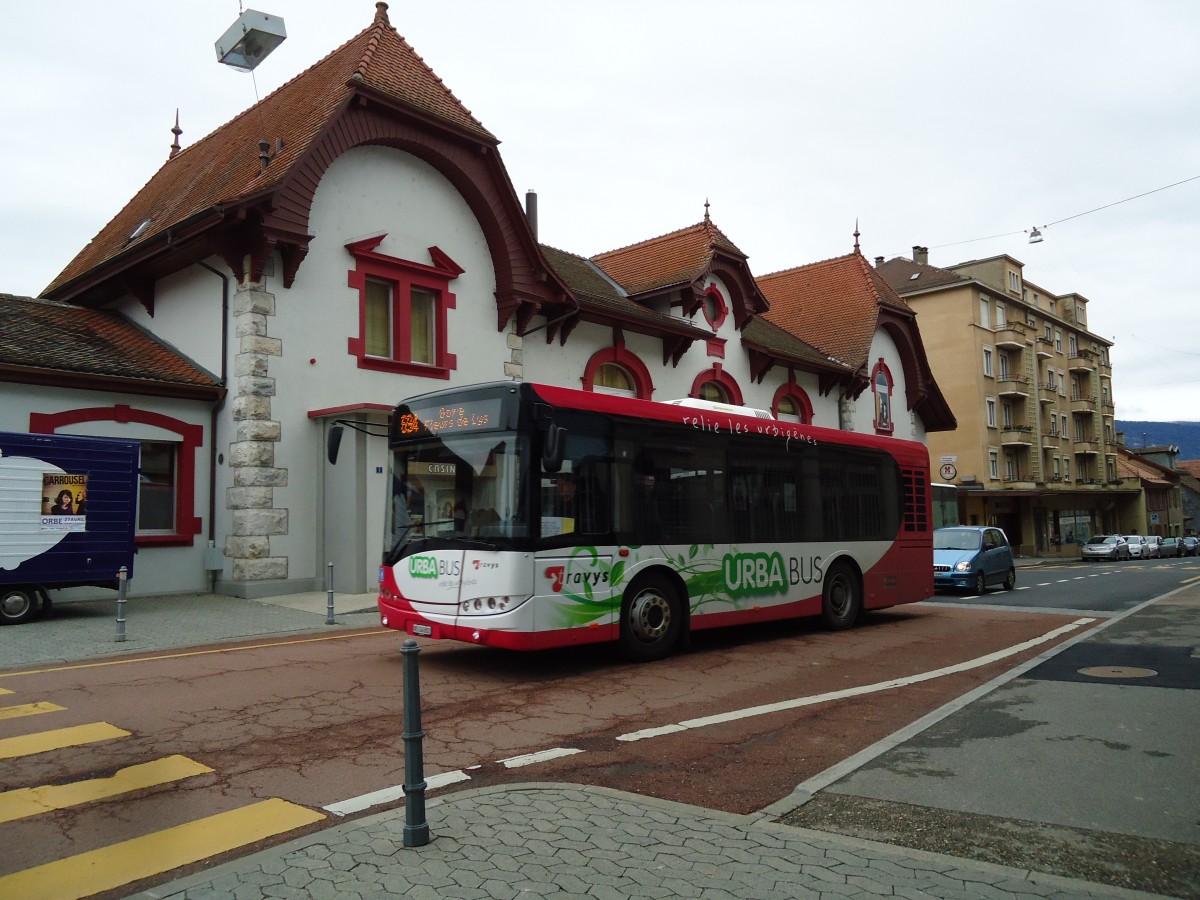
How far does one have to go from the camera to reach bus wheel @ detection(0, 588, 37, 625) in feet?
41.9

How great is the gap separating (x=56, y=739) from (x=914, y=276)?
183ft

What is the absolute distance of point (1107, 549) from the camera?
47.5 meters

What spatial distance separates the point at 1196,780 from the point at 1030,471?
55.5 m

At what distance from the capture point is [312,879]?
400 centimetres

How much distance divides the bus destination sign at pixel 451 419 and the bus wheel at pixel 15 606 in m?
6.72

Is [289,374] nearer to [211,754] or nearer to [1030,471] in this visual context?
[211,754]

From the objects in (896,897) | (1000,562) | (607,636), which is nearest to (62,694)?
(607,636)

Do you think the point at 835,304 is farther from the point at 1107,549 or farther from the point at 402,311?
the point at 1107,549

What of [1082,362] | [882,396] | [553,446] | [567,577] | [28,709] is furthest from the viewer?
[1082,362]

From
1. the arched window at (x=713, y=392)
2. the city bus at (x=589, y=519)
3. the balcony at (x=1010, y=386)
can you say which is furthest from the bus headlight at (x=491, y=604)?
the balcony at (x=1010, y=386)

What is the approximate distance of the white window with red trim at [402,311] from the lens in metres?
17.9

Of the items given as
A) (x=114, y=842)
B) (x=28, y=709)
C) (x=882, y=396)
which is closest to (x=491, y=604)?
(x=28, y=709)

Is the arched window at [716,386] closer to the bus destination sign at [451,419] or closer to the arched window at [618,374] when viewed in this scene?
the arched window at [618,374]

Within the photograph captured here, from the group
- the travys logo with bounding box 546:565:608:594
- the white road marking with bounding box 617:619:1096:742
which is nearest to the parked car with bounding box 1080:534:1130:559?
the white road marking with bounding box 617:619:1096:742
